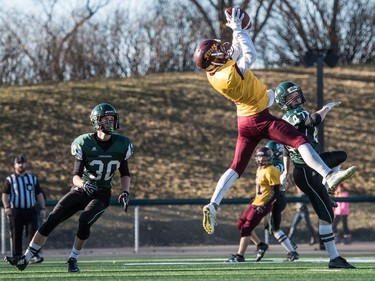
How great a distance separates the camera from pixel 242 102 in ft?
33.3

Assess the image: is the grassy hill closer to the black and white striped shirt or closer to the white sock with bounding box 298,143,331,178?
the black and white striped shirt

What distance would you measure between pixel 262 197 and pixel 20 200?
402 cm

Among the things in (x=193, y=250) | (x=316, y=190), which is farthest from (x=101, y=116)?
(x=193, y=250)

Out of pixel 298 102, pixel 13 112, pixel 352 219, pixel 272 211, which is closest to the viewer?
pixel 298 102

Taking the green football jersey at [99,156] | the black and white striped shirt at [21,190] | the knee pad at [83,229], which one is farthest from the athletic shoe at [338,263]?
the black and white striped shirt at [21,190]

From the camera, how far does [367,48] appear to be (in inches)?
1358

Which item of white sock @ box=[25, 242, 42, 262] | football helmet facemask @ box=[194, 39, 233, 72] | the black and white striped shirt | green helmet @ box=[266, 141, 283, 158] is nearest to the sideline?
the black and white striped shirt

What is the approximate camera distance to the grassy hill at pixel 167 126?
978 inches

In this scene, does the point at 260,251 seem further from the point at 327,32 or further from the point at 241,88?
the point at 327,32

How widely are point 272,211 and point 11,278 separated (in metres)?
5.08

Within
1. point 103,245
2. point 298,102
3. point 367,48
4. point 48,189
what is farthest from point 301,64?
point 298,102

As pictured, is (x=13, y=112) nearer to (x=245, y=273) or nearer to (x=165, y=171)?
(x=165, y=171)

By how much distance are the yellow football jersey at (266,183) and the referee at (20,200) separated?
3.63m

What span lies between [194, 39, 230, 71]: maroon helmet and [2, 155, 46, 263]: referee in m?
5.88
